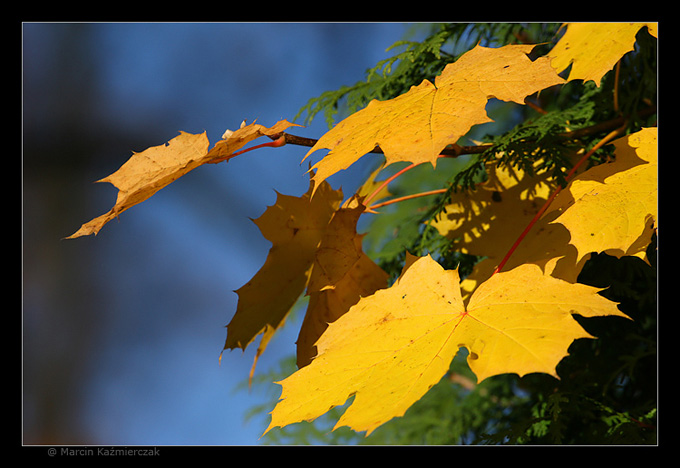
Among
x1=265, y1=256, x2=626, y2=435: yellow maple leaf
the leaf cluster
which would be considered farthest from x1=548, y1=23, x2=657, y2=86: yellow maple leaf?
x1=265, y1=256, x2=626, y2=435: yellow maple leaf

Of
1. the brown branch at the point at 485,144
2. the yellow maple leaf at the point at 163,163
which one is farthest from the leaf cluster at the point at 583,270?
the yellow maple leaf at the point at 163,163

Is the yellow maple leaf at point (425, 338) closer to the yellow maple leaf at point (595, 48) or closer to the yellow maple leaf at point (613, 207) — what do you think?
the yellow maple leaf at point (613, 207)

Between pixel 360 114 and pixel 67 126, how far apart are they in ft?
5.15

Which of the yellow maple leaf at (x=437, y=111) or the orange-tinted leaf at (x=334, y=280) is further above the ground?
the yellow maple leaf at (x=437, y=111)

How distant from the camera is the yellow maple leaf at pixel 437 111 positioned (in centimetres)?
42

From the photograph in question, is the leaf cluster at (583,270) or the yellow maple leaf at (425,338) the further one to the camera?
the leaf cluster at (583,270)

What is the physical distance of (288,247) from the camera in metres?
0.66

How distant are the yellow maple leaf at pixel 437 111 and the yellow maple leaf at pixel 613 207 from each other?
0.39ft

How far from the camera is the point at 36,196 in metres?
1.78

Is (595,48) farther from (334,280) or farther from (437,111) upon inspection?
(334,280)

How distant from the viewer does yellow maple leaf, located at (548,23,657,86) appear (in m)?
0.56

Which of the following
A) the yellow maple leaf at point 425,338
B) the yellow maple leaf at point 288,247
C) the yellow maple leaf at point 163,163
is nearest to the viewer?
the yellow maple leaf at point 425,338

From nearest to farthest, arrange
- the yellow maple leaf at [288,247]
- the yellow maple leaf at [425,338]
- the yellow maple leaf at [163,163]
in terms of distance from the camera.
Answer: the yellow maple leaf at [425,338]
the yellow maple leaf at [163,163]
the yellow maple leaf at [288,247]
